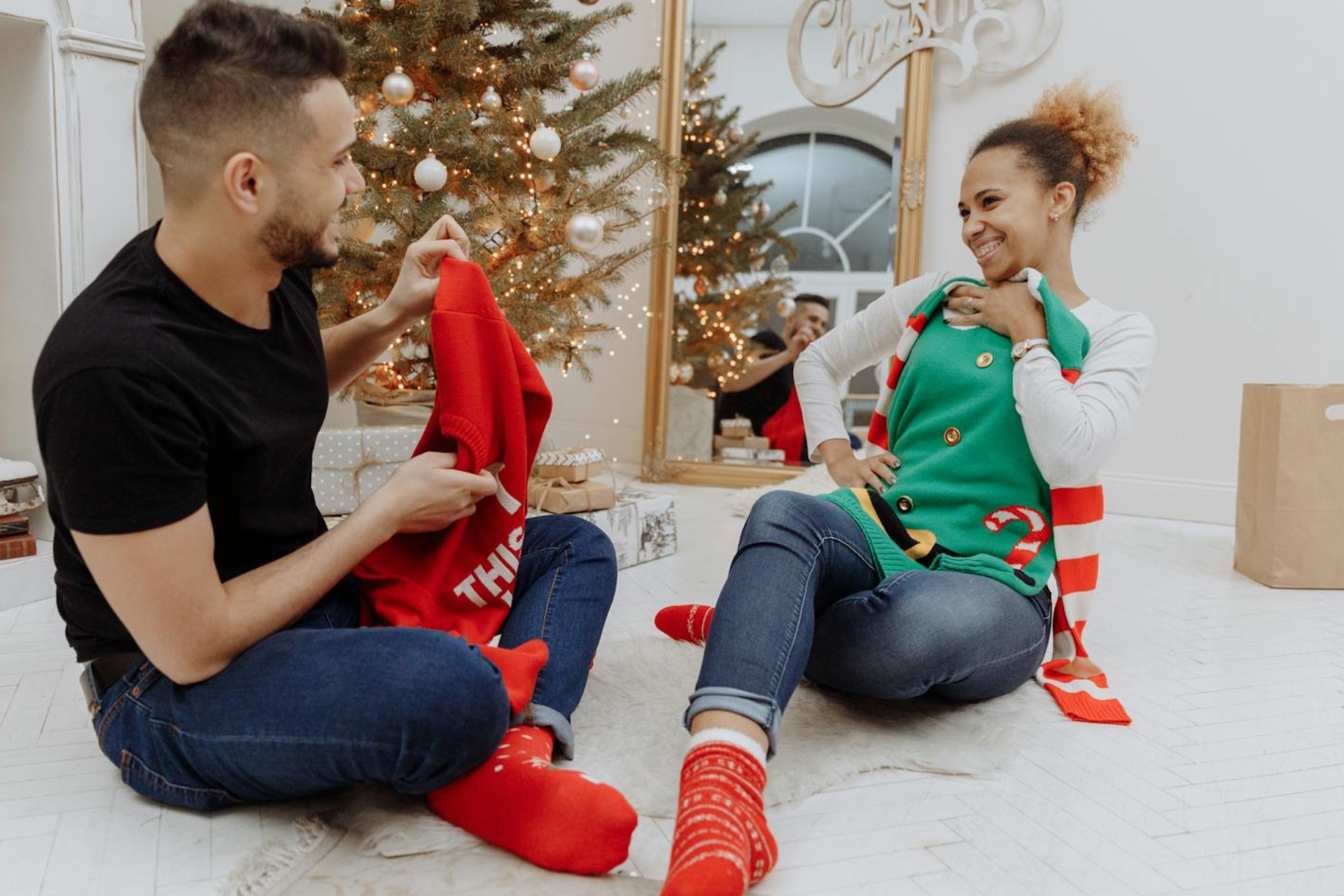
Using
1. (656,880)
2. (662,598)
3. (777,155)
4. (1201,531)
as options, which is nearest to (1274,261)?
(1201,531)

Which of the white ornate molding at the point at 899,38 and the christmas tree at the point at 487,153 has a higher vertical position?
the white ornate molding at the point at 899,38

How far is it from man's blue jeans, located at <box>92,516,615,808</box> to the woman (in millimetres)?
243

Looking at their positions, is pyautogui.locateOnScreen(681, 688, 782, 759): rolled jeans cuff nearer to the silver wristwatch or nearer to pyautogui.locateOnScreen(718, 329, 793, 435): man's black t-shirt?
the silver wristwatch

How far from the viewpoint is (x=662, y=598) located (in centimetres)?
199

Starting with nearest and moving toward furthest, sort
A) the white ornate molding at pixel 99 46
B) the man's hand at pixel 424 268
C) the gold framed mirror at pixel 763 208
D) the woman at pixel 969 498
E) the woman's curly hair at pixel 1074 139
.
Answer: the woman at pixel 969 498
the man's hand at pixel 424 268
the woman's curly hair at pixel 1074 139
the white ornate molding at pixel 99 46
the gold framed mirror at pixel 763 208

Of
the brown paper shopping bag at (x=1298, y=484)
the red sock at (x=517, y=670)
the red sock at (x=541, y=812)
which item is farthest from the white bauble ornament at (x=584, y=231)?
the brown paper shopping bag at (x=1298, y=484)

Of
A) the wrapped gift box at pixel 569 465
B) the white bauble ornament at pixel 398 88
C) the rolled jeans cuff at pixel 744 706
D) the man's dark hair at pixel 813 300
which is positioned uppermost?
the white bauble ornament at pixel 398 88

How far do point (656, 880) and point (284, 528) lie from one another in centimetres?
56

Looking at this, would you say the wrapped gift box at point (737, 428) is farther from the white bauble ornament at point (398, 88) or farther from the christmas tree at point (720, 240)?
the white bauble ornament at point (398, 88)

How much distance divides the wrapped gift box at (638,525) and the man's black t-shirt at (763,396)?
3.31 ft

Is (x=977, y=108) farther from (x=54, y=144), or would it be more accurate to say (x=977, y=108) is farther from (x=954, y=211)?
(x=54, y=144)

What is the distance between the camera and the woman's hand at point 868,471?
4.92 ft

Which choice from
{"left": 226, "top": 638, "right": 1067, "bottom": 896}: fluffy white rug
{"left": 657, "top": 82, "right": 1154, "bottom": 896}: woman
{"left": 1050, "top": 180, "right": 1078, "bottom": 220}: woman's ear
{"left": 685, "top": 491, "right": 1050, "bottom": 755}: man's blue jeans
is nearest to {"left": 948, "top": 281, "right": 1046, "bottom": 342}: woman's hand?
{"left": 657, "top": 82, "right": 1154, "bottom": 896}: woman

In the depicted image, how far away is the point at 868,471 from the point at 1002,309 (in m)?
0.30
